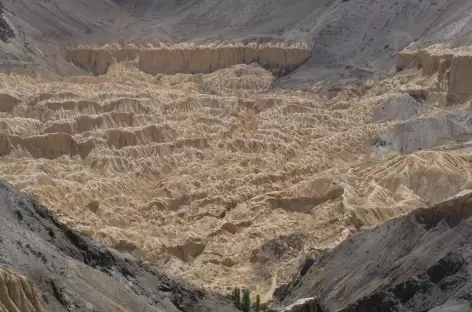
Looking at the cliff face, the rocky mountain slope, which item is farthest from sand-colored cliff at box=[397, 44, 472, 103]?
the cliff face

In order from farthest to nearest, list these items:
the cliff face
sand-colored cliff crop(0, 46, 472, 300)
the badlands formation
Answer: the cliff face
sand-colored cliff crop(0, 46, 472, 300)
the badlands formation

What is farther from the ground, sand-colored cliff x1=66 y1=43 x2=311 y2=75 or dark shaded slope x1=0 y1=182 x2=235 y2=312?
dark shaded slope x1=0 y1=182 x2=235 y2=312

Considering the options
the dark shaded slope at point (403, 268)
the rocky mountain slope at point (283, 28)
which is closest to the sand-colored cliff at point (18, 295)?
the dark shaded slope at point (403, 268)

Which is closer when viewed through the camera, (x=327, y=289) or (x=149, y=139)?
(x=327, y=289)

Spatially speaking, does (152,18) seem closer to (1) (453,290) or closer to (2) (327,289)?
(2) (327,289)

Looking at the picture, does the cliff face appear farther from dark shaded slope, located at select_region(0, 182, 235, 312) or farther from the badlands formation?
dark shaded slope, located at select_region(0, 182, 235, 312)

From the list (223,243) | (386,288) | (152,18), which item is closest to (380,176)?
(223,243)
